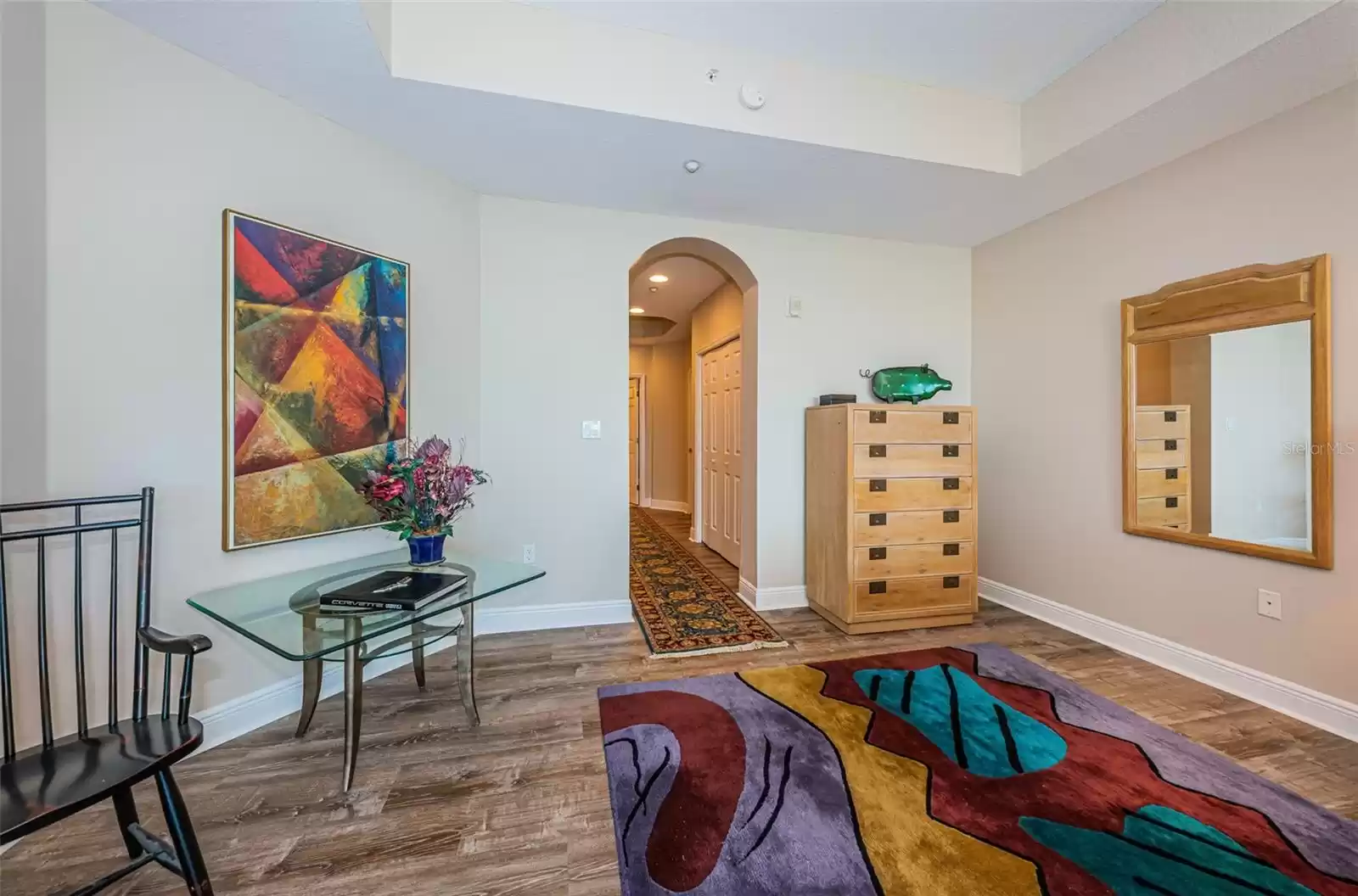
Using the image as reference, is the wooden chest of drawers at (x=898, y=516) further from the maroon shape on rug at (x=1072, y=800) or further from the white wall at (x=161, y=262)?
the white wall at (x=161, y=262)

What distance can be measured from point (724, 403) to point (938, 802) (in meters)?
3.38

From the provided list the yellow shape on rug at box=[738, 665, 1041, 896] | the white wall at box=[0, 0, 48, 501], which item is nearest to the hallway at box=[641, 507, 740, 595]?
the yellow shape on rug at box=[738, 665, 1041, 896]

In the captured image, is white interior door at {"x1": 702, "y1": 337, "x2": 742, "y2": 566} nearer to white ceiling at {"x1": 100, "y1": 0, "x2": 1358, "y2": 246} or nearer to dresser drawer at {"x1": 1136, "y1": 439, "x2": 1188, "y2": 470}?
white ceiling at {"x1": 100, "y1": 0, "x2": 1358, "y2": 246}

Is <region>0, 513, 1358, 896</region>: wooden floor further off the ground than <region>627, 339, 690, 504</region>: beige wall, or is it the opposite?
<region>627, 339, 690, 504</region>: beige wall

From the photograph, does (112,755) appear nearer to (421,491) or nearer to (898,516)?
(421,491)

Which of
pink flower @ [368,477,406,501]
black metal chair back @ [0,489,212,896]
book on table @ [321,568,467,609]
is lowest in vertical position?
black metal chair back @ [0,489,212,896]

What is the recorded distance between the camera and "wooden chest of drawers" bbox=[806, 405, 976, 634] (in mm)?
2873

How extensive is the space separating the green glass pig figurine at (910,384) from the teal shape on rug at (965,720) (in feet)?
5.11

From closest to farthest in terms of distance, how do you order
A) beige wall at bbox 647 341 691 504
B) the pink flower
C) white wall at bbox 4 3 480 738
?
white wall at bbox 4 3 480 738
the pink flower
beige wall at bbox 647 341 691 504

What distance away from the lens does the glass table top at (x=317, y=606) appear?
4.90 ft

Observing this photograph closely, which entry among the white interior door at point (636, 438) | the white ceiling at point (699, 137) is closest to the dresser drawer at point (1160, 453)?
the white ceiling at point (699, 137)

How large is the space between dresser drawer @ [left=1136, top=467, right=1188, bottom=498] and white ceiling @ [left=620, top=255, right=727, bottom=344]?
9.08ft

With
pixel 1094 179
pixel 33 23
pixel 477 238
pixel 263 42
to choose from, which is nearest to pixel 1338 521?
pixel 1094 179

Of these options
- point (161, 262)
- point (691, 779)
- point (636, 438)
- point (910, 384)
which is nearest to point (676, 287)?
point (910, 384)
